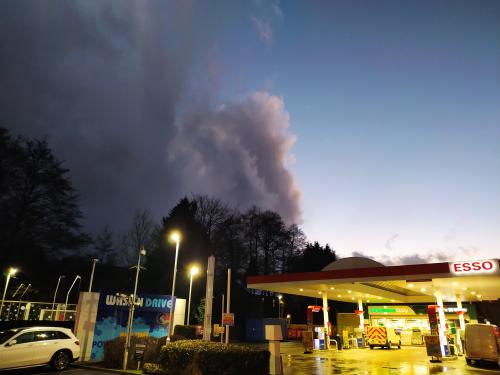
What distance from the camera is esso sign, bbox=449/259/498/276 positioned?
1527cm

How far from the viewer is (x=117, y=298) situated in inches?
709

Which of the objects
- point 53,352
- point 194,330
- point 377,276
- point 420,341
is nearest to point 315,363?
point 377,276

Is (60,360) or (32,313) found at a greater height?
(32,313)

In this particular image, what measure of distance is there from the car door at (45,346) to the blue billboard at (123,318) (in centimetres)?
294

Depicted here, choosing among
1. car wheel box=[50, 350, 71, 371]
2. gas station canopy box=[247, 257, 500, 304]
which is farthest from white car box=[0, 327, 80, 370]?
gas station canopy box=[247, 257, 500, 304]

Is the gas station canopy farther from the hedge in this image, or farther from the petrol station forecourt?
the hedge

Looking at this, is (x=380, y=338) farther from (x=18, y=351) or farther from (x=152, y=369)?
(x=18, y=351)

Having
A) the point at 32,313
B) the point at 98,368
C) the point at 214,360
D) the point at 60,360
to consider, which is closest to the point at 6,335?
the point at 60,360

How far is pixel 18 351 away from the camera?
42.6 ft

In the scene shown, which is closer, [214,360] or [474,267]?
[214,360]

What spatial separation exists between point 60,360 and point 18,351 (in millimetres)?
1775

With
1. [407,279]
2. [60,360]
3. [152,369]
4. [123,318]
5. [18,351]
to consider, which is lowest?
[152,369]

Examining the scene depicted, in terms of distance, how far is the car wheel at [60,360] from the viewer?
1398 cm

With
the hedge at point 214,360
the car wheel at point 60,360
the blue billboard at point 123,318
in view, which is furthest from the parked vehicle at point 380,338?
the car wheel at point 60,360
